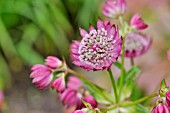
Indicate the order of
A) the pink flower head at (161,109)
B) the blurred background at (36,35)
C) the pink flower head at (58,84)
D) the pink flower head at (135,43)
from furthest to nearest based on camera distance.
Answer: the blurred background at (36,35) → the pink flower head at (135,43) → the pink flower head at (58,84) → the pink flower head at (161,109)

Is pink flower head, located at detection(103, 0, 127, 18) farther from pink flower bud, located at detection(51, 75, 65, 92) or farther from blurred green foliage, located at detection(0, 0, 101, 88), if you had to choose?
blurred green foliage, located at detection(0, 0, 101, 88)

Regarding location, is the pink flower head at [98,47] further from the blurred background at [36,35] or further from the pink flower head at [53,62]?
the blurred background at [36,35]

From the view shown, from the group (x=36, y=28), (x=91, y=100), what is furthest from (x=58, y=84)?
(x=36, y=28)

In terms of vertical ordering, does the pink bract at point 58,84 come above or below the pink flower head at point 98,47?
below

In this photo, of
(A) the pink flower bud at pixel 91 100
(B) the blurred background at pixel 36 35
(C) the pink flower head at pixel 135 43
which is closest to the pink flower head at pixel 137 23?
(C) the pink flower head at pixel 135 43

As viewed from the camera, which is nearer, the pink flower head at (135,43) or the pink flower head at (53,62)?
the pink flower head at (53,62)

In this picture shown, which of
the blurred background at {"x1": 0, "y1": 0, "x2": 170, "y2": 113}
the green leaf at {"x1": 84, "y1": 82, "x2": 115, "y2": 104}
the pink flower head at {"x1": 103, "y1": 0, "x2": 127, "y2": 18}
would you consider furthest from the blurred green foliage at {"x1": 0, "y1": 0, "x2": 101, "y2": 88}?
the green leaf at {"x1": 84, "y1": 82, "x2": 115, "y2": 104}

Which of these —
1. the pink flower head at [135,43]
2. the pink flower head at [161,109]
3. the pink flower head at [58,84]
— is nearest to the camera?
the pink flower head at [161,109]

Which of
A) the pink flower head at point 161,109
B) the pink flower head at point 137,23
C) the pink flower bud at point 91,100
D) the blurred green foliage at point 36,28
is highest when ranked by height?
the blurred green foliage at point 36,28
